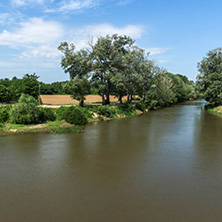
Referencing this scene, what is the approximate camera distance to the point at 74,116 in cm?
2948

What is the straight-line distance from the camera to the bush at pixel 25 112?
85.2 ft

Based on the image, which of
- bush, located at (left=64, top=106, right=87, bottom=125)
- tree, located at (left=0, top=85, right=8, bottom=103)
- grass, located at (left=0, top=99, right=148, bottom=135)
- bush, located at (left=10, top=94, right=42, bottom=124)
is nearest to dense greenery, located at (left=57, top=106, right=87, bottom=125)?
bush, located at (left=64, top=106, right=87, bottom=125)

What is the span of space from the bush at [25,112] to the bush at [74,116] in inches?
159

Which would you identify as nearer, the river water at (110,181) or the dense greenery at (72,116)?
the river water at (110,181)

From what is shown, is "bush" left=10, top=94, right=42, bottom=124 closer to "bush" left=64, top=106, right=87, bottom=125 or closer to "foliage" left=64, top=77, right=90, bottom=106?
"bush" left=64, top=106, right=87, bottom=125

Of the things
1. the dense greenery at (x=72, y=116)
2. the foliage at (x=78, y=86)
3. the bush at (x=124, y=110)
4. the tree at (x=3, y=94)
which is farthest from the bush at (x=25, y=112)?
the tree at (x=3, y=94)

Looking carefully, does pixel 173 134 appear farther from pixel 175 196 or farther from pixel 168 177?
pixel 175 196

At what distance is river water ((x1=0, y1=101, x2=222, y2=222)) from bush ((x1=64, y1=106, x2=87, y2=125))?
28.3 feet

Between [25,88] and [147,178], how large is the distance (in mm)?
42383

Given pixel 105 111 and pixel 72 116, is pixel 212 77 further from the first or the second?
pixel 72 116

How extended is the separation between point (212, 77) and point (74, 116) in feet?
131

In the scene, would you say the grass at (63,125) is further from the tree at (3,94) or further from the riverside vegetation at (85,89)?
the tree at (3,94)

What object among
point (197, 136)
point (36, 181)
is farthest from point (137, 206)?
point (197, 136)

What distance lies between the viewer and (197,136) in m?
23.3
